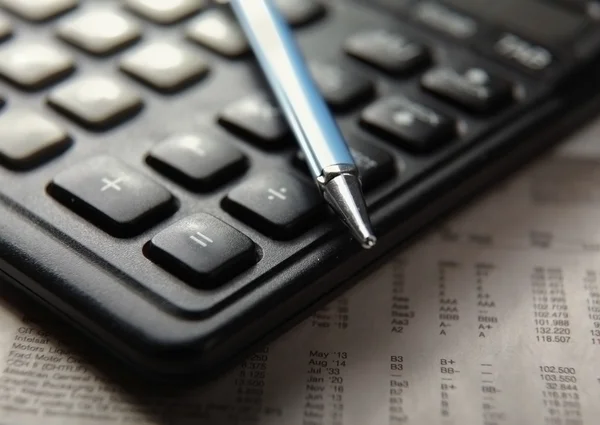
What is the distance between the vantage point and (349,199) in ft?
1.01

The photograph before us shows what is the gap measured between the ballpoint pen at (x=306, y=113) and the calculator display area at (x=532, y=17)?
12 cm

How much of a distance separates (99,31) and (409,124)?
0.56ft

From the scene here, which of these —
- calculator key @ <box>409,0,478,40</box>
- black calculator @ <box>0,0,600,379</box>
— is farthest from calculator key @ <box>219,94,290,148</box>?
calculator key @ <box>409,0,478,40</box>

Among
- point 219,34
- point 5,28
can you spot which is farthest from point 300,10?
point 5,28

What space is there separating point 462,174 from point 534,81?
0.09m

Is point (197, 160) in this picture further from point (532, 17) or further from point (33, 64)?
point (532, 17)

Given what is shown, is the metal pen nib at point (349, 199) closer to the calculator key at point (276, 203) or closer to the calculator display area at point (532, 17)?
the calculator key at point (276, 203)

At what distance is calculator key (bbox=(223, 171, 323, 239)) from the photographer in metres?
0.32

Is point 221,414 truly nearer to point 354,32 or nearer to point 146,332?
point 146,332

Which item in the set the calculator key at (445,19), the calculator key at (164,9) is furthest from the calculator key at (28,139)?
the calculator key at (445,19)

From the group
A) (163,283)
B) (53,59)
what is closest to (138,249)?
(163,283)

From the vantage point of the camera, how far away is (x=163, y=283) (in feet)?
0.97

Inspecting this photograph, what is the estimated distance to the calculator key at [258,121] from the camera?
0.36 m

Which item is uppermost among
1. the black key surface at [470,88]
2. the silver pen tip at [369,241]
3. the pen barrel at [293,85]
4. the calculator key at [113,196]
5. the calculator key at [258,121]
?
the calculator key at [113,196]
